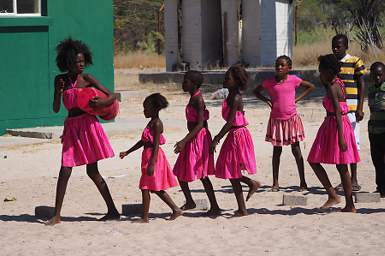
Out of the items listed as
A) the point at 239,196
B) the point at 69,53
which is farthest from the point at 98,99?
the point at 239,196

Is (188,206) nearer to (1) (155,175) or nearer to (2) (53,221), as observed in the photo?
(1) (155,175)

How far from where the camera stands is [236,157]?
891 cm

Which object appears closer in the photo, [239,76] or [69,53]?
[69,53]

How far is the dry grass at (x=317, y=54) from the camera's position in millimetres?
28188

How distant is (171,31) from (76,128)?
22.4 meters

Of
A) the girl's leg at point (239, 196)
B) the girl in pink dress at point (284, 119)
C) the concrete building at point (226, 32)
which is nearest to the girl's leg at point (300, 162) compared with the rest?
the girl in pink dress at point (284, 119)

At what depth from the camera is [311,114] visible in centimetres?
1872

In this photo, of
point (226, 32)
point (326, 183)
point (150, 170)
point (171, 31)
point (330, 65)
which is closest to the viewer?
point (150, 170)

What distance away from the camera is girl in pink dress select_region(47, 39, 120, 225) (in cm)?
871

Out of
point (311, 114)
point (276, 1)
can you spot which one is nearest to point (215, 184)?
point (311, 114)

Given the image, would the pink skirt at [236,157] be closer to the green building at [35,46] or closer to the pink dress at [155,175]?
the pink dress at [155,175]

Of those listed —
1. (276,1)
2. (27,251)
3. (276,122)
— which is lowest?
(27,251)

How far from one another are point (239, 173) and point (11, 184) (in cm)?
341

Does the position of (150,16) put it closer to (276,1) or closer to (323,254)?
(276,1)
